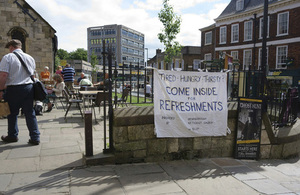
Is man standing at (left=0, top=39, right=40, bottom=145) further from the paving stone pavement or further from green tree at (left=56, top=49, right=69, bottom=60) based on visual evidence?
green tree at (left=56, top=49, right=69, bottom=60)

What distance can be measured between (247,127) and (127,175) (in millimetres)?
2657

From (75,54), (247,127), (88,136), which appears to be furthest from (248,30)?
(75,54)

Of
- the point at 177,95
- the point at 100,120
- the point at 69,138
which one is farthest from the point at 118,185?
the point at 100,120

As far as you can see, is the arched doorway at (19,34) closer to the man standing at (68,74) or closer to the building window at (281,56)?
the man standing at (68,74)

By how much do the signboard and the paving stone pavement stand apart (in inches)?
8.0

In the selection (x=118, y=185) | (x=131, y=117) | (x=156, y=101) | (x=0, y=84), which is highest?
(x=0, y=84)

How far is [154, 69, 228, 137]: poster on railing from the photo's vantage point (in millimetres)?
4309

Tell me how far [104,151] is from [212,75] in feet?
8.05

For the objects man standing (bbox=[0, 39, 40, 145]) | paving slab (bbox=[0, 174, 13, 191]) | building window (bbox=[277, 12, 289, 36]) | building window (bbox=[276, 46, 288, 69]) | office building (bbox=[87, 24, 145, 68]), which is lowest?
paving slab (bbox=[0, 174, 13, 191])

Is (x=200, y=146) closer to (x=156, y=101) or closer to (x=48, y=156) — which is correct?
(x=156, y=101)

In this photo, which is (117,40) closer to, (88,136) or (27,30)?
(27,30)

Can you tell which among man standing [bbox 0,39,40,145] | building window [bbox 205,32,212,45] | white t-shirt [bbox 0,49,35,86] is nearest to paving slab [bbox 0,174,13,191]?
man standing [bbox 0,39,40,145]

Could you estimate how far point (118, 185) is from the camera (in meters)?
3.38

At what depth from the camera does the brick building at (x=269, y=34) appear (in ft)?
73.2
